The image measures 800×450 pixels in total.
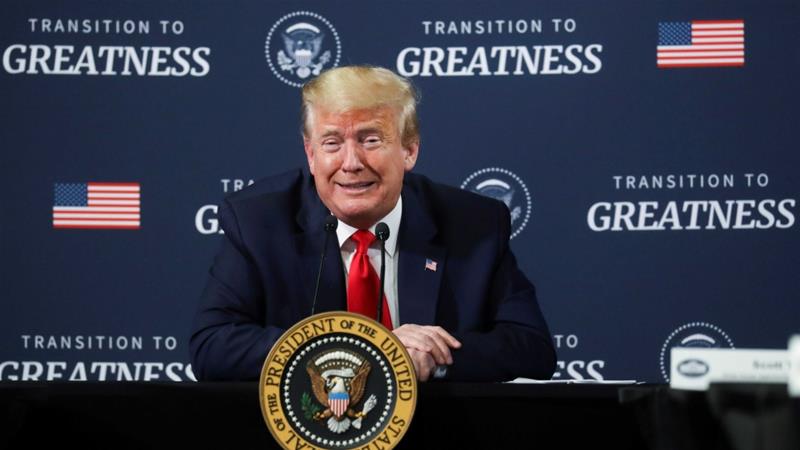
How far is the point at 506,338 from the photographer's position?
8.43 ft

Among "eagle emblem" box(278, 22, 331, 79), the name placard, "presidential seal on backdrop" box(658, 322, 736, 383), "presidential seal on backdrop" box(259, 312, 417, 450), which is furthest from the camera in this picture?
"eagle emblem" box(278, 22, 331, 79)

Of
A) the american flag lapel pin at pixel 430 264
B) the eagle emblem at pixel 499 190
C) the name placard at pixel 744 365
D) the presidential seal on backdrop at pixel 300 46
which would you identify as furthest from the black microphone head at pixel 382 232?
the presidential seal on backdrop at pixel 300 46

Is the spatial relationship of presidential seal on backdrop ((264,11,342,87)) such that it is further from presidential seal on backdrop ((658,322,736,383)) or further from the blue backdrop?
presidential seal on backdrop ((658,322,736,383))

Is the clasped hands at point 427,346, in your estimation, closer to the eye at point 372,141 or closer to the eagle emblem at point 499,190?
the eye at point 372,141

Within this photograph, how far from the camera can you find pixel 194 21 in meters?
4.17

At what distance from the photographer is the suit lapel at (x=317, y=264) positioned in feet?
8.67

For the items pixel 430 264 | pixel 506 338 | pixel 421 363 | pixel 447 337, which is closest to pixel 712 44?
pixel 430 264

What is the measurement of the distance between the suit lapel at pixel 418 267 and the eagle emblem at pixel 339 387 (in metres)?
0.80

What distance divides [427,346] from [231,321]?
57 cm

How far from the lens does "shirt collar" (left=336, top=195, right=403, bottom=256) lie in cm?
274

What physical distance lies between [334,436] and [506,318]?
97 cm

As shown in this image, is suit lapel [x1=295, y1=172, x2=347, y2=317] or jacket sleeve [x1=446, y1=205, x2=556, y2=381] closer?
jacket sleeve [x1=446, y1=205, x2=556, y2=381]

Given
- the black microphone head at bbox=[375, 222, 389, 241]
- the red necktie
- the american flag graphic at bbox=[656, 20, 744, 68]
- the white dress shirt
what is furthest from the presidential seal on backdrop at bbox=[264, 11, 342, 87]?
the black microphone head at bbox=[375, 222, 389, 241]

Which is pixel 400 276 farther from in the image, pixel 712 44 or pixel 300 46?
pixel 712 44
